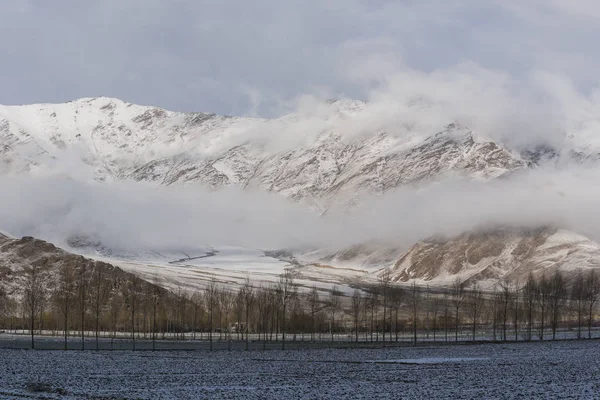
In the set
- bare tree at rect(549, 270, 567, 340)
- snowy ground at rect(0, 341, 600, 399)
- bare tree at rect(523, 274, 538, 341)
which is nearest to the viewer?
snowy ground at rect(0, 341, 600, 399)

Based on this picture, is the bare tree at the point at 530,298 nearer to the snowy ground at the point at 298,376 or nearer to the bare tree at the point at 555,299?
the bare tree at the point at 555,299

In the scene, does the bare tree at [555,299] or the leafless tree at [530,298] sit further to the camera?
the leafless tree at [530,298]

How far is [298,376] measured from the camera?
59094 millimetres

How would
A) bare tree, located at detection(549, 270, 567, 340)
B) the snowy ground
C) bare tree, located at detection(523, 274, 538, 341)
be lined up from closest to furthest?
1. the snowy ground
2. bare tree, located at detection(549, 270, 567, 340)
3. bare tree, located at detection(523, 274, 538, 341)

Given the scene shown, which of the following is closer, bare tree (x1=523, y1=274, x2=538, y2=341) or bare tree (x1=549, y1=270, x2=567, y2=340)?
bare tree (x1=549, y1=270, x2=567, y2=340)

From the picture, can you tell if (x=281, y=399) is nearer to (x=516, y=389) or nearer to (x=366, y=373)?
(x=516, y=389)

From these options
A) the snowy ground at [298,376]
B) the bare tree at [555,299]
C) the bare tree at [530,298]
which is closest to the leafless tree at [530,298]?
the bare tree at [530,298]

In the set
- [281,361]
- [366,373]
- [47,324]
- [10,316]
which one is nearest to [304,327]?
[47,324]

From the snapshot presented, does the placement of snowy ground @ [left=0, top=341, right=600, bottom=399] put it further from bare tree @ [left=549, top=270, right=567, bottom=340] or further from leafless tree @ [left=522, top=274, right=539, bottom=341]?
leafless tree @ [left=522, top=274, right=539, bottom=341]

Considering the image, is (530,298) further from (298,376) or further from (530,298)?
(298,376)

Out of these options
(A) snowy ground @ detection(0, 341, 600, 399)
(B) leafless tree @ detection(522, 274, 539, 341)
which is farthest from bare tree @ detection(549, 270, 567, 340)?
(A) snowy ground @ detection(0, 341, 600, 399)

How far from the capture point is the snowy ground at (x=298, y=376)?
4678 centimetres

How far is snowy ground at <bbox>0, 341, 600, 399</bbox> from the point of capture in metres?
46.8

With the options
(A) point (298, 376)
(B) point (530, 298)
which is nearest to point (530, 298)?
(B) point (530, 298)
